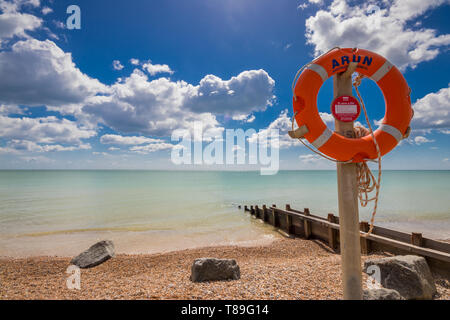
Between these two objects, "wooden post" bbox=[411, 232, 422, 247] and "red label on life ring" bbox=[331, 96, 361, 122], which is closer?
"red label on life ring" bbox=[331, 96, 361, 122]

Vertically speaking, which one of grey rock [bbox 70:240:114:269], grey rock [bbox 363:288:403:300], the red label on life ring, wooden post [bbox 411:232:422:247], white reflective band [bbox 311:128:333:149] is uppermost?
the red label on life ring

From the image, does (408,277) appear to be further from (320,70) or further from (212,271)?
(320,70)

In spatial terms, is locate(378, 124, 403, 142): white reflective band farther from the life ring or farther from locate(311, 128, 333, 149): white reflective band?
locate(311, 128, 333, 149): white reflective band

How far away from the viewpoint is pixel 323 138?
2625 mm

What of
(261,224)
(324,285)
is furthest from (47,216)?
(324,285)

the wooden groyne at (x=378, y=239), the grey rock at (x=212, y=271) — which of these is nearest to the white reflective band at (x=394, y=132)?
the wooden groyne at (x=378, y=239)

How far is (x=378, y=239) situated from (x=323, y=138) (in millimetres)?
3997

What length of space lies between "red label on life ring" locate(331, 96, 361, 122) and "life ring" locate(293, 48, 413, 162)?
19 centimetres

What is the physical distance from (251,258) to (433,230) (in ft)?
34.0

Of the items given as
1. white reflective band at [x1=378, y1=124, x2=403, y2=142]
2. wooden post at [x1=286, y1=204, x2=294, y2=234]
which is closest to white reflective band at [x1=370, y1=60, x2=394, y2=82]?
white reflective band at [x1=378, y1=124, x2=403, y2=142]

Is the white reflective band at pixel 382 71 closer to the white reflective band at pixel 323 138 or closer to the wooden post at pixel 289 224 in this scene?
the white reflective band at pixel 323 138

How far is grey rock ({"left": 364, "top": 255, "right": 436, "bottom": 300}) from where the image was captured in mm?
3314
